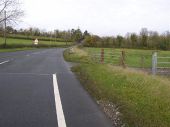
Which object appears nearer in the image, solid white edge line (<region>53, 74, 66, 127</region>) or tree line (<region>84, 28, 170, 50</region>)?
solid white edge line (<region>53, 74, 66, 127</region>)

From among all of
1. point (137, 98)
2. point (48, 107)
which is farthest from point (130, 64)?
point (48, 107)

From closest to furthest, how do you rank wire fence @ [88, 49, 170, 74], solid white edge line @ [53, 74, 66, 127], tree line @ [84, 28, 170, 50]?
solid white edge line @ [53, 74, 66, 127] < wire fence @ [88, 49, 170, 74] < tree line @ [84, 28, 170, 50]

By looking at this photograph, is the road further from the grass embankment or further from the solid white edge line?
the grass embankment

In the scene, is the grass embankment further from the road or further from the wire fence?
the wire fence

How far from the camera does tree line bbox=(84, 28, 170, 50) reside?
4865 inches

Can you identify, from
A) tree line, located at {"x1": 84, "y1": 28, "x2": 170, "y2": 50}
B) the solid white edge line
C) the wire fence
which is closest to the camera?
the solid white edge line

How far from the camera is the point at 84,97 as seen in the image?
10188 mm

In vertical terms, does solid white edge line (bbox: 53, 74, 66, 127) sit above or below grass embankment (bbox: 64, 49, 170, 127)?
below

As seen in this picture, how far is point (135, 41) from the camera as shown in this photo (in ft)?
448

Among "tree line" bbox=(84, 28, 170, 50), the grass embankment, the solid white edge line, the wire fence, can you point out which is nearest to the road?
the solid white edge line

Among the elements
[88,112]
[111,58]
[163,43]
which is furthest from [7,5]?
[163,43]

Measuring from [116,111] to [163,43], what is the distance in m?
121

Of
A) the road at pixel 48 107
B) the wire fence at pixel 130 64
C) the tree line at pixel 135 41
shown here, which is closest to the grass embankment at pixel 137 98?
the road at pixel 48 107

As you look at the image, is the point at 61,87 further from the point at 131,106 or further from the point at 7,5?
the point at 7,5
